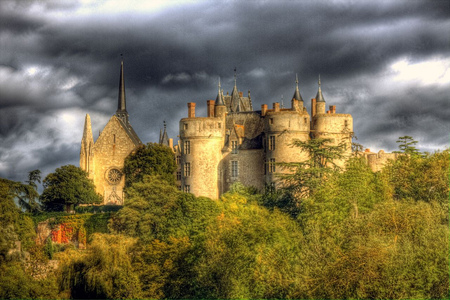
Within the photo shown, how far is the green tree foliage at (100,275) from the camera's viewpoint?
44219 millimetres

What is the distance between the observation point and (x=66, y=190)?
246 feet

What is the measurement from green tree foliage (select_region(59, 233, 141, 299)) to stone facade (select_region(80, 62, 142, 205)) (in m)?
37.0

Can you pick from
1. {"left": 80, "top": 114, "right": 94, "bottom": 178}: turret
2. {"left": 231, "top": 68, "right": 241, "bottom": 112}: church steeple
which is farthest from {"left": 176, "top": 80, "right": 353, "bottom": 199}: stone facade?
{"left": 80, "top": 114, "right": 94, "bottom": 178}: turret

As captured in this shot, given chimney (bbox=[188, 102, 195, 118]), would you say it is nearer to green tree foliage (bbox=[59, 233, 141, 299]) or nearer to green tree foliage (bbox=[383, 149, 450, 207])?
green tree foliage (bbox=[383, 149, 450, 207])

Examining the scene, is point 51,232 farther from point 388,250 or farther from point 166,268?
point 388,250

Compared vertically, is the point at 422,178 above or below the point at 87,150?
below

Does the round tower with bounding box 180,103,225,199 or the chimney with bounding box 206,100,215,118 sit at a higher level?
the chimney with bounding box 206,100,215,118

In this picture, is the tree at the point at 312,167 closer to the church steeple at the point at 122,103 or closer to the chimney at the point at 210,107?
the chimney at the point at 210,107

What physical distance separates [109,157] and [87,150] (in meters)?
2.57

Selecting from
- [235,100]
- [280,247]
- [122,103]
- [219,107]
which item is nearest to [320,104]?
[219,107]

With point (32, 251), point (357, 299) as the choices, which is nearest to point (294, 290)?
point (357, 299)

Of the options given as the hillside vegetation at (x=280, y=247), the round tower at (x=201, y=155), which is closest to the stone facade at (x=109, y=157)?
the round tower at (x=201, y=155)

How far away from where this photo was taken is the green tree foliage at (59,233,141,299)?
1741 inches

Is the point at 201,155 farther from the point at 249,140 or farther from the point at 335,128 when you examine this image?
the point at 335,128
